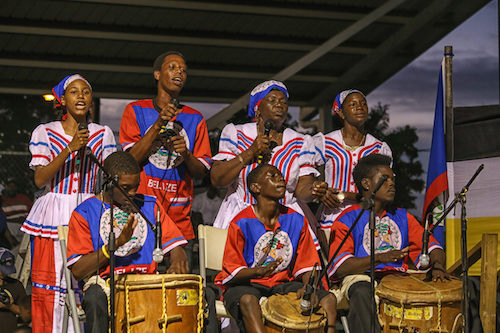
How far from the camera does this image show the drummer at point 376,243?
5.88 meters

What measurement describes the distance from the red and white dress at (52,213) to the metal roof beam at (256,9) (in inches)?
185

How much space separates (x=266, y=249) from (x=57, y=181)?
5.28 feet

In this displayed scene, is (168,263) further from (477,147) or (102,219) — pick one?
(477,147)

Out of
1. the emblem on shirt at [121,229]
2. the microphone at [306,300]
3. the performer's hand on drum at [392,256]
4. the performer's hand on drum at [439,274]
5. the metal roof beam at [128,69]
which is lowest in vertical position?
the microphone at [306,300]

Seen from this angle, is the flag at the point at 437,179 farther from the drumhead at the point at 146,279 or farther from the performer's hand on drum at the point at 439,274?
the drumhead at the point at 146,279

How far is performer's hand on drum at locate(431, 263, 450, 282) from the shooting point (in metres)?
5.86

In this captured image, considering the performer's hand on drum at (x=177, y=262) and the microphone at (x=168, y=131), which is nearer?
the performer's hand on drum at (x=177, y=262)

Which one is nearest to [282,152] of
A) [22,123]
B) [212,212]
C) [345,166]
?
[345,166]

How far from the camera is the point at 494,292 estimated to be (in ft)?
19.7

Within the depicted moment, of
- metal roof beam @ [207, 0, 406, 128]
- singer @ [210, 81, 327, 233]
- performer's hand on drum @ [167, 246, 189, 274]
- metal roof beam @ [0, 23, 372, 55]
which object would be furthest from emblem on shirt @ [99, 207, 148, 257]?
metal roof beam @ [0, 23, 372, 55]

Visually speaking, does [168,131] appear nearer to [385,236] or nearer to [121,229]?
[121,229]

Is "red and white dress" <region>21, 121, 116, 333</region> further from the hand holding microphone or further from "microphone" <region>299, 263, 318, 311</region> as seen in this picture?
"microphone" <region>299, 263, 318, 311</region>

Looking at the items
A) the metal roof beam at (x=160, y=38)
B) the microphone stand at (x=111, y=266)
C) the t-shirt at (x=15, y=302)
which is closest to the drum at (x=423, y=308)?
the microphone stand at (x=111, y=266)

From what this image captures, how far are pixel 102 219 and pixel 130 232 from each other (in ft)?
1.36
